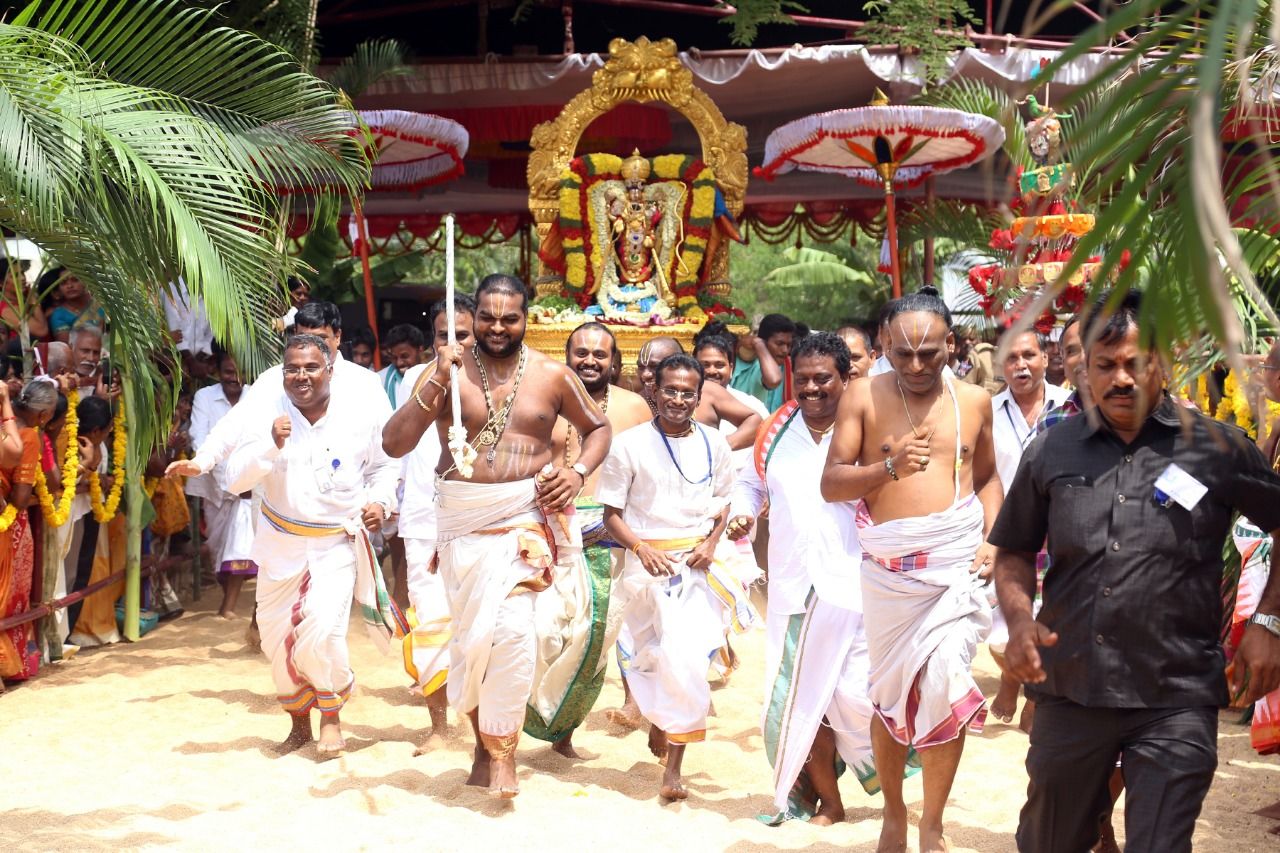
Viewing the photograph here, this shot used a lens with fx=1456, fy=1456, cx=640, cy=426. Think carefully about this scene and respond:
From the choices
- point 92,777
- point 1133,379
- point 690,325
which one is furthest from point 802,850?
point 690,325

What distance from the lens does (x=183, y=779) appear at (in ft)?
18.9

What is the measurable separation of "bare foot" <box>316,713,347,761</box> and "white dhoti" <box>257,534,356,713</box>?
41mm

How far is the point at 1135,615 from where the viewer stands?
3.45 metres

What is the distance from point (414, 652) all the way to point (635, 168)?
21.7ft

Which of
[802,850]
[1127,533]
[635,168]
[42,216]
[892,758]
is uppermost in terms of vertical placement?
[635,168]

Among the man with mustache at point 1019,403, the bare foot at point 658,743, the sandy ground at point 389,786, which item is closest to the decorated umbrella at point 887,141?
the man with mustache at point 1019,403

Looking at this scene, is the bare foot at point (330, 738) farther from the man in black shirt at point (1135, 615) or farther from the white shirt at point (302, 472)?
the man in black shirt at point (1135, 615)

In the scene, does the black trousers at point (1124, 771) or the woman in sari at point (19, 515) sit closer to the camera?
the black trousers at point (1124, 771)

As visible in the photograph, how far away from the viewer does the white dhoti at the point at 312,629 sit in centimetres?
606

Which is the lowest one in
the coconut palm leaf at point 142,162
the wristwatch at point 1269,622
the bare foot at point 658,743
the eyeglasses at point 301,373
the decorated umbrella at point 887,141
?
the bare foot at point 658,743

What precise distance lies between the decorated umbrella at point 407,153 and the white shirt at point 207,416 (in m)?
1.18

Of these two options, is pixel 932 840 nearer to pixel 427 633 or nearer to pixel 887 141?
pixel 427 633

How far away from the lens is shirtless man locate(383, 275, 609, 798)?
532 centimetres

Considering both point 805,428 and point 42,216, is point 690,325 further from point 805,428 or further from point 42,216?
point 42,216
